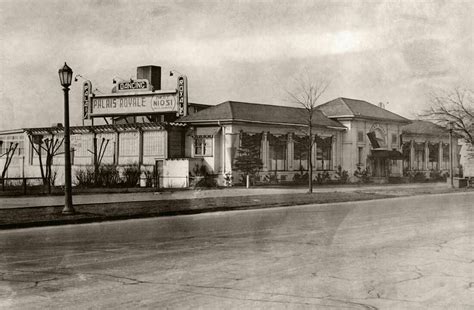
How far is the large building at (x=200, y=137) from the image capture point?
132ft

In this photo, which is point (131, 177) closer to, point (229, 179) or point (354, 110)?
point (229, 179)

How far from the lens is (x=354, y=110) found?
5084 cm

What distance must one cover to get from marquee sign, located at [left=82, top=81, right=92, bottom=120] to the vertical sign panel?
27.7ft

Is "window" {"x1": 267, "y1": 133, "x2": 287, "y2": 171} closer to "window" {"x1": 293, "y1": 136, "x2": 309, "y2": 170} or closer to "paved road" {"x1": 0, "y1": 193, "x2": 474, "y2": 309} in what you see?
"window" {"x1": 293, "y1": 136, "x2": 309, "y2": 170}

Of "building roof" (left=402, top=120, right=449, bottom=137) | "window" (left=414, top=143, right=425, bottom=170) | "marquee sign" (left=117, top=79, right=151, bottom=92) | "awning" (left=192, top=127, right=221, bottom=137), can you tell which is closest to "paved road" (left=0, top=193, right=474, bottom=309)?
"awning" (left=192, top=127, right=221, bottom=137)

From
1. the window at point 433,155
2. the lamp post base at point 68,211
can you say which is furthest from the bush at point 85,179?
the window at point 433,155

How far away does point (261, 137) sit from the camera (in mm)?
41656

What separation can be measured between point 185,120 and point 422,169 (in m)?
26.9

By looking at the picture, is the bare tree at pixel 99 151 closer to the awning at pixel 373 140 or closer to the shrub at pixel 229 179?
the shrub at pixel 229 179

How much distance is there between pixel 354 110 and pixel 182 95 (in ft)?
52.0

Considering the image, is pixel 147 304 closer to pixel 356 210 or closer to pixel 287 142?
pixel 356 210

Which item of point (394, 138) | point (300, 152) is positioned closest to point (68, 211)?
point (300, 152)

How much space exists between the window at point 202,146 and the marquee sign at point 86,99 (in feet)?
34.8

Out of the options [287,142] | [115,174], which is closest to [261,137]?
[287,142]
